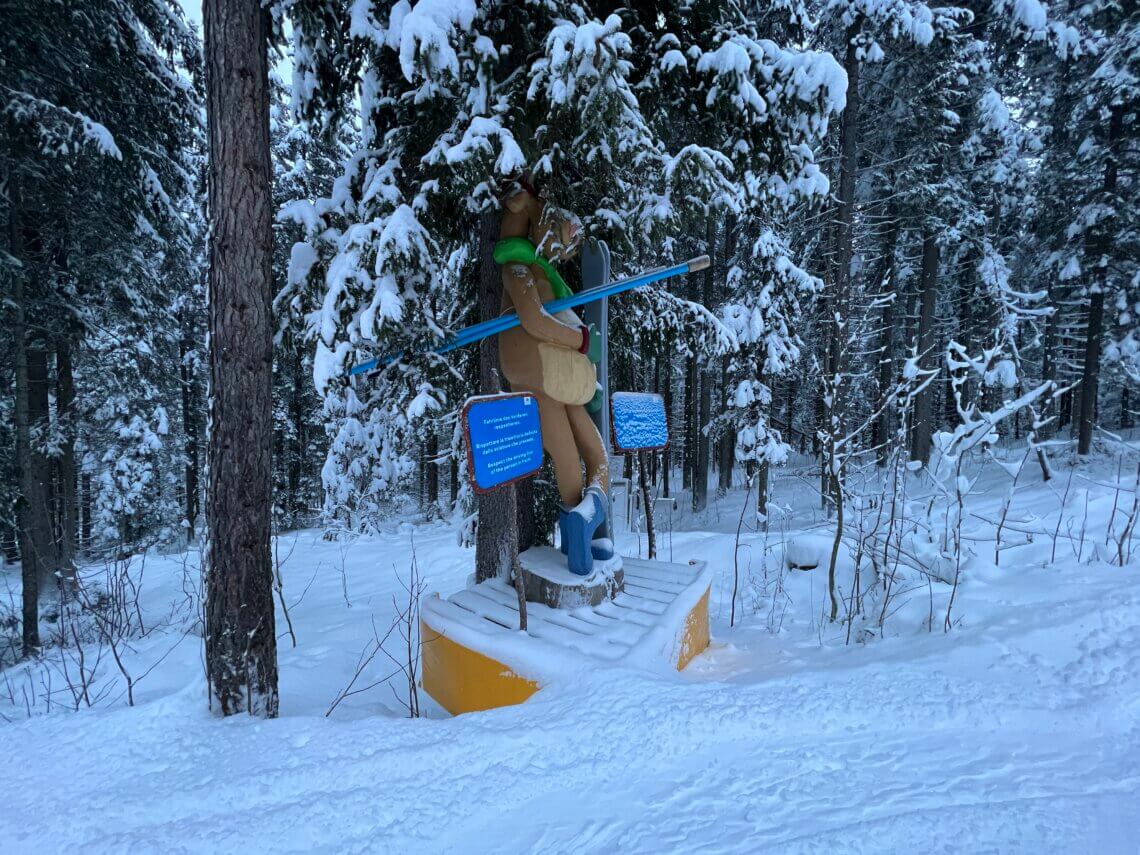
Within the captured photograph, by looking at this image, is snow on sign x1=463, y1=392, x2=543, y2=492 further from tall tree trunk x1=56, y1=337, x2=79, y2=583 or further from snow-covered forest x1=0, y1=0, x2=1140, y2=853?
tall tree trunk x1=56, y1=337, x2=79, y2=583

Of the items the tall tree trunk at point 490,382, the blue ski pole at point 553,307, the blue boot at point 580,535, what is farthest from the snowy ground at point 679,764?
the blue ski pole at point 553,307

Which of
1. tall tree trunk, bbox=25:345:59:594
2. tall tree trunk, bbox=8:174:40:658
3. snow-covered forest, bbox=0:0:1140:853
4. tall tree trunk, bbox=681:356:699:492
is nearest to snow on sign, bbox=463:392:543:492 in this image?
snow-covered forest, bbox=0:0:1140:853

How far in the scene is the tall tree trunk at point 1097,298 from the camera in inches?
457

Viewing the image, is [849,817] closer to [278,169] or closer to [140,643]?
[140,643]

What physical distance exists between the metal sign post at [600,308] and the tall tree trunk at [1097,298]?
12.8 metres

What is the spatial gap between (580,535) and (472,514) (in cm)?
211

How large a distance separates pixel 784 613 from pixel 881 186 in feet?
37.9

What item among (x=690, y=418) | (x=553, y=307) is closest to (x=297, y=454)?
(x=690, y=418)

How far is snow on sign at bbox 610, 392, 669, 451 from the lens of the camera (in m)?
4.82

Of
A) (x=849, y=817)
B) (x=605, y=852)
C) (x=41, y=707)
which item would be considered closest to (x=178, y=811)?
(x=605, y=852)

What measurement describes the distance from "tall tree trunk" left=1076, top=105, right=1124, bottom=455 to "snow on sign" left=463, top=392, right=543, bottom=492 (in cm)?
1392

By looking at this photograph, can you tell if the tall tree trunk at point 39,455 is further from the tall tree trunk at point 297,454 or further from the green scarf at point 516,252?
the green scarf at point 516,252

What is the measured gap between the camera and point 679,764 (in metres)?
2.08

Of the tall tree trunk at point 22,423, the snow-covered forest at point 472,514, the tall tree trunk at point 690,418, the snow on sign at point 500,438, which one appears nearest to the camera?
the snow-covered forest at point 472,514
